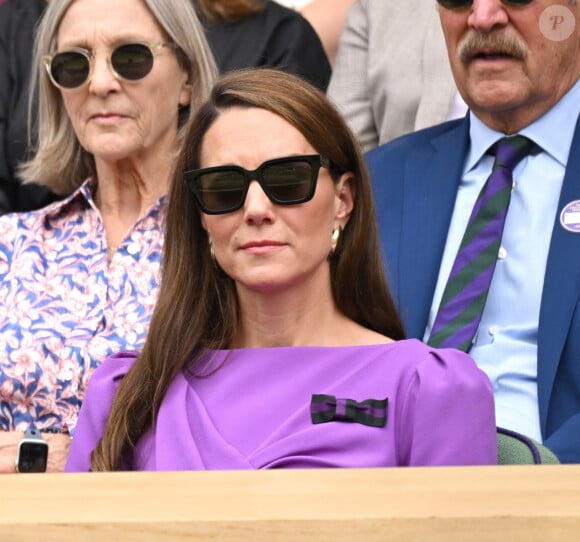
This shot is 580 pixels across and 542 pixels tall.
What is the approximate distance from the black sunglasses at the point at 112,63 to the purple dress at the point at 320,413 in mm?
1029

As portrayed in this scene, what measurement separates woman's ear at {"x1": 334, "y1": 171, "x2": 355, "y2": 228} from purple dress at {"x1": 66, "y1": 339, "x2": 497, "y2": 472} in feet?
0.79

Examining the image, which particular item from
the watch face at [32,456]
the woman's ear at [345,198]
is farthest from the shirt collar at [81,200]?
the woman's ear at [345,198]

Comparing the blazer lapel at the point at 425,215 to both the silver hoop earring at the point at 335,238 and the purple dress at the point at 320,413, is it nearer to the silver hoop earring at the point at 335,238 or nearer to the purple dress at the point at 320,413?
the silver hoop earring at the point at 335,238

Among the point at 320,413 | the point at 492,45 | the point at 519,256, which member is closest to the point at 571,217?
the point at 519,256

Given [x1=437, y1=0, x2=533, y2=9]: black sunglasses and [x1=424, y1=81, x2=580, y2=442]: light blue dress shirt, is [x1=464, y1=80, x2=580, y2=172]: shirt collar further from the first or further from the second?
[x1=437, y1=0, x2=533, y2=9]: black sunglasses

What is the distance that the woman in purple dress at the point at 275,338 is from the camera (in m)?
1.97

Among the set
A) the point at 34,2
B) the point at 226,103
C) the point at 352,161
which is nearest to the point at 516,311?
the point at 352,161

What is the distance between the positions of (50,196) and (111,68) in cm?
55

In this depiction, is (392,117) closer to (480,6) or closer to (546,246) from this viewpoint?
(480,6)

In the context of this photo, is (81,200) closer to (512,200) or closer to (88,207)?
(88,207)

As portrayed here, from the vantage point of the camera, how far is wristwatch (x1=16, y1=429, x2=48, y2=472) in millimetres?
2699

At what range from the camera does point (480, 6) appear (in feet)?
9.20

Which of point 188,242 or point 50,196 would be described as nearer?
point 188,242

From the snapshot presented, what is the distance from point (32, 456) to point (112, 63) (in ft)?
2.96
